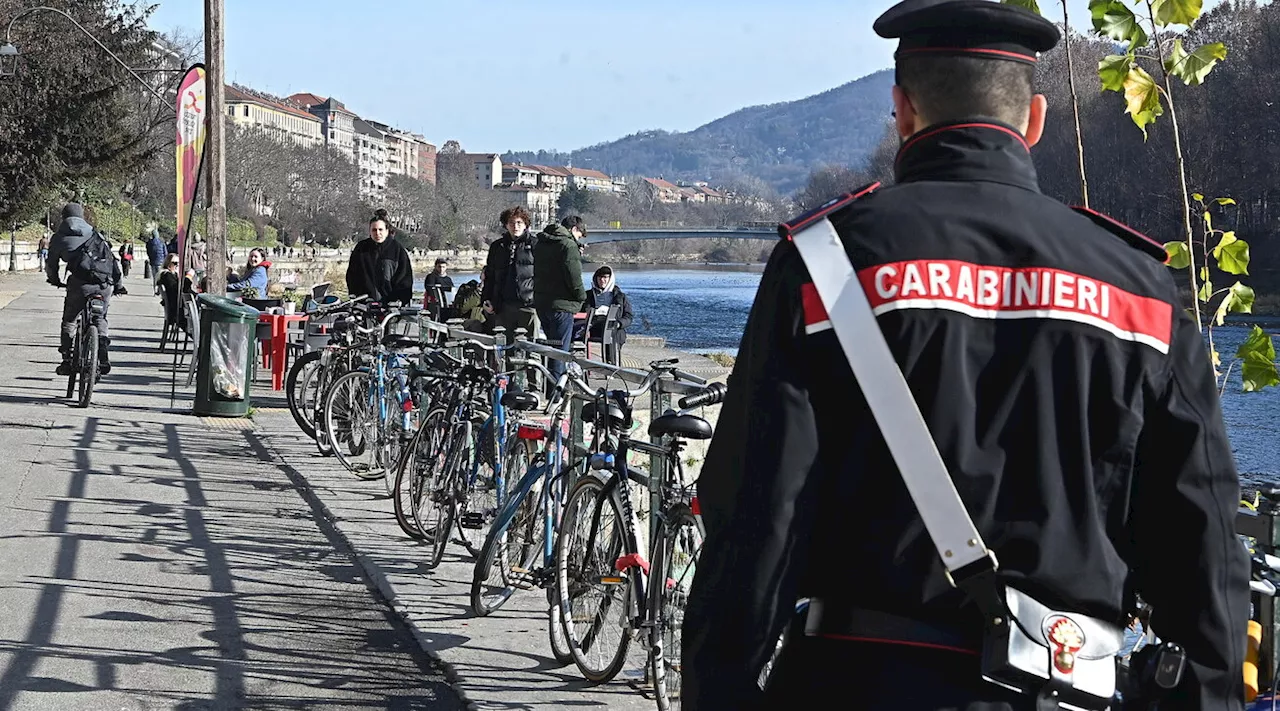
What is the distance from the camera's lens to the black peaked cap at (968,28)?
83.4 inches

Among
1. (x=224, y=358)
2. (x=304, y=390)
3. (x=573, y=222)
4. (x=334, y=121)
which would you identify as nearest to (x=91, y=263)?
(x=224, y=358)

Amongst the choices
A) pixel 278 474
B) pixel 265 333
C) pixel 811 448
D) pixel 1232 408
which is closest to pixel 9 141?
pixel 265 333

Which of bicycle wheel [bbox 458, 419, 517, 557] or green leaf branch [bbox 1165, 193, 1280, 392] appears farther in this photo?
bicycle wheel [bbox 458, 419, 517, 557]

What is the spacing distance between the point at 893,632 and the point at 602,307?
17.3 metres

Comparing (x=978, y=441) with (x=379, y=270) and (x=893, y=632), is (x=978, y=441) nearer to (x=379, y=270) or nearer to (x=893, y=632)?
(x=893, y=632)

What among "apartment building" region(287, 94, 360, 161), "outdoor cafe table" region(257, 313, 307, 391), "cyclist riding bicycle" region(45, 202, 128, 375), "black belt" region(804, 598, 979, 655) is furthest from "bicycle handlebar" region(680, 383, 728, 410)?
"apartment building" region(287, 94, 360, 161)

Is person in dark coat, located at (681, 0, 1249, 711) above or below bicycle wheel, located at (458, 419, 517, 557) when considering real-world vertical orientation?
above

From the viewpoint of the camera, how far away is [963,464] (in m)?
1.95

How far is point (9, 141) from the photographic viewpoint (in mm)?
38406

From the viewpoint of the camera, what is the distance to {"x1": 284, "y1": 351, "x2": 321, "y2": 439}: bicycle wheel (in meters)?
11.6

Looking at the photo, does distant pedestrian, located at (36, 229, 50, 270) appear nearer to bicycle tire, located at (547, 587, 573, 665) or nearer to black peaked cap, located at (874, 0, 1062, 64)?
bicycle tire, located at (547, 587, 573, 665)

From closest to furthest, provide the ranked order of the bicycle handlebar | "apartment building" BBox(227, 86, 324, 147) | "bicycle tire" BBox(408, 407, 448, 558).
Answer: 1. the bicycle handlebar
2. "bicycle tire" BBox(408, 407, 448, 558)
3. "apartment building" BBox(227, 86, 324, 147)

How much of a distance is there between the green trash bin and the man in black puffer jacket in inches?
95.1

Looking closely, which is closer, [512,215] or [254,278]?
[512,215]
